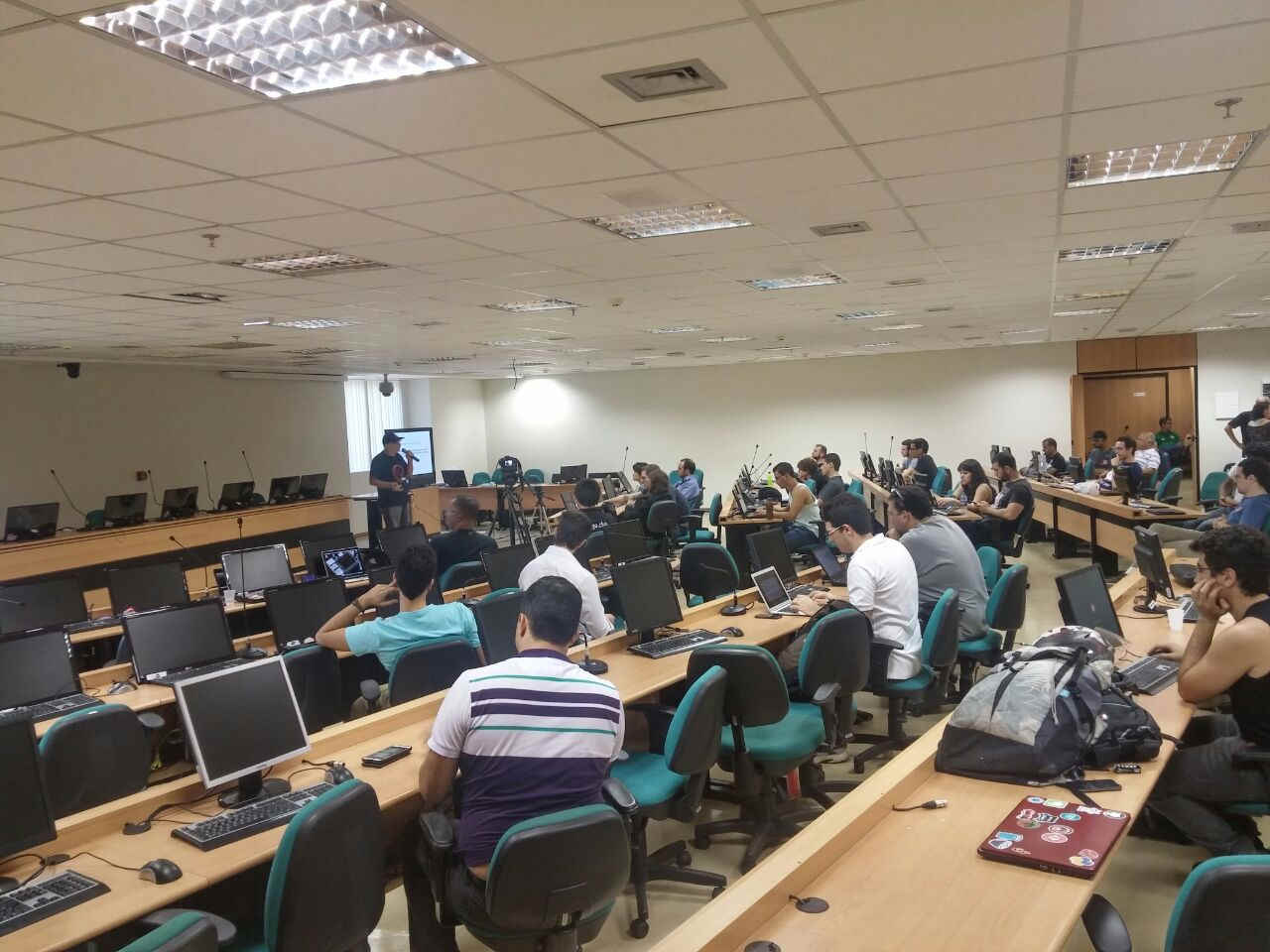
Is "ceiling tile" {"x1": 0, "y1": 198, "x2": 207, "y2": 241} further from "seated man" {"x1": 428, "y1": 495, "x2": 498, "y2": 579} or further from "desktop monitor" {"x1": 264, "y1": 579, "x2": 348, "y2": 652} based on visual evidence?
"seated man" {"x1": 428, "y1": 495, "x2": 498, "y2": 579}

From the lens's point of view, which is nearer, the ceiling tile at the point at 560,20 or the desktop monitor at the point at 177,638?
the ceiling tile at the point at 560,20

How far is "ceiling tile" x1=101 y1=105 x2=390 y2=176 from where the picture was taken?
3064mm

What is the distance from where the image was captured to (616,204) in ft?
14.6

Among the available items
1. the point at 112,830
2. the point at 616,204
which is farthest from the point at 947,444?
the point at 112,830

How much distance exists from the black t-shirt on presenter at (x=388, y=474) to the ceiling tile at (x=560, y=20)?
9817 millimetres

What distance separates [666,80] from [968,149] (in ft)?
5.14

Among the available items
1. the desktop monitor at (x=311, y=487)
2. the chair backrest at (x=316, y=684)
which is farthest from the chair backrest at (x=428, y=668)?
the desktop monitor at (x=311, y=487)

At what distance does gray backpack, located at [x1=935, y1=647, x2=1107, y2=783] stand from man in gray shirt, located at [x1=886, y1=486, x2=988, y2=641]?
235 centimetres

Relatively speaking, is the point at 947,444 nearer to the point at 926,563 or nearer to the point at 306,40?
the point at 926,563

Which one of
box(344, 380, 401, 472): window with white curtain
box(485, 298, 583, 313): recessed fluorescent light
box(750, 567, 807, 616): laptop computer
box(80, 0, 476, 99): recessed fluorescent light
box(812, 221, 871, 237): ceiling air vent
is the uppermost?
box(485, 298, 583, 313): recessed fluorescent light

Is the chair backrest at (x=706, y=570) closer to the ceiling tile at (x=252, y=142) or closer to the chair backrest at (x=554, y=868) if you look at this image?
the ceiling tile at (x=252, y=142)

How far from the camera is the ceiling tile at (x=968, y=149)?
11.6 ft

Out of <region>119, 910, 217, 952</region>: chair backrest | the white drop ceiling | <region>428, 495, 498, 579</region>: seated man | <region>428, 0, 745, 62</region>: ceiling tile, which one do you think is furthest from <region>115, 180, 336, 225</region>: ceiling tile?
<region>119, 910, 217, 952</region>: chair backrest

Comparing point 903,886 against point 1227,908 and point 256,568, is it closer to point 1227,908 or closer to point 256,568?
point 1227,908
